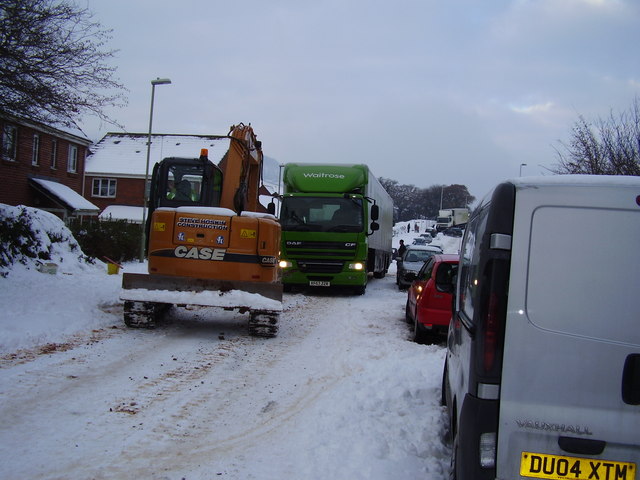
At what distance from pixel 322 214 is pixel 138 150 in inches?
1387

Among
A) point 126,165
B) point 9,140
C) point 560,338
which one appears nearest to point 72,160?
point 126,165

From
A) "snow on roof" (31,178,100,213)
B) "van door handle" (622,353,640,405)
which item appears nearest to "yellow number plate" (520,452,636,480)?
"van door handle" (622,353,640,405)

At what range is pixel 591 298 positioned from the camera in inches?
113

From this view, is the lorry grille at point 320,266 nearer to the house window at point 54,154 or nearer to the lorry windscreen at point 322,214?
the lorry windscreen at point 322,214

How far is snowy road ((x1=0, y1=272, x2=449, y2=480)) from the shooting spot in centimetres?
418

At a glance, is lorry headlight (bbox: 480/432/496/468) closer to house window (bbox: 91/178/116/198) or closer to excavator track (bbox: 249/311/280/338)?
excavator track (bbox: 249/311/280/338)

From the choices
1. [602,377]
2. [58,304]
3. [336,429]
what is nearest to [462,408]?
[602,377]

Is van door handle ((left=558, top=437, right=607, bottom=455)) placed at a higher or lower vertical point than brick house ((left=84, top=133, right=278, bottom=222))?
lower

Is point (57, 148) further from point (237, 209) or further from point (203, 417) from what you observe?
point (203, 417)

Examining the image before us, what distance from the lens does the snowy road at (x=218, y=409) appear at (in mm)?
4184

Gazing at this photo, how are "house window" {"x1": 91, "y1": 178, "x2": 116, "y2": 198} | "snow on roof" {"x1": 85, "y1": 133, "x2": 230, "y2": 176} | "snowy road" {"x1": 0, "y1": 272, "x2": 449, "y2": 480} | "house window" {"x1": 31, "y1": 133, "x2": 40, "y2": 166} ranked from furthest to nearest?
"snow on roof" {"x1": 85, "y1": 133, "x2": 230, "y2": 176} < "house window" {"x1": 91, "y1": 178, "x2": 116, "y2": 198} < "house window" {"x1": 31, "y1": 133, "x2": 40, "y2": 166} < "snowy road" {"x1": 0, "y1": 272, "x2": 449, "y2": 480}

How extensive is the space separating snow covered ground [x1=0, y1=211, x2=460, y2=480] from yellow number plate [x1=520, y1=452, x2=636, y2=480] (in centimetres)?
135

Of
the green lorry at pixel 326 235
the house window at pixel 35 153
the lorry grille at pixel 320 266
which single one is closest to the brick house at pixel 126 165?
the house window at pixel 35 153

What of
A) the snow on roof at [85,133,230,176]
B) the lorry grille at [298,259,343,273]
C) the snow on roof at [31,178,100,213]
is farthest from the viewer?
the snow on roof at [85,133,230,176]
